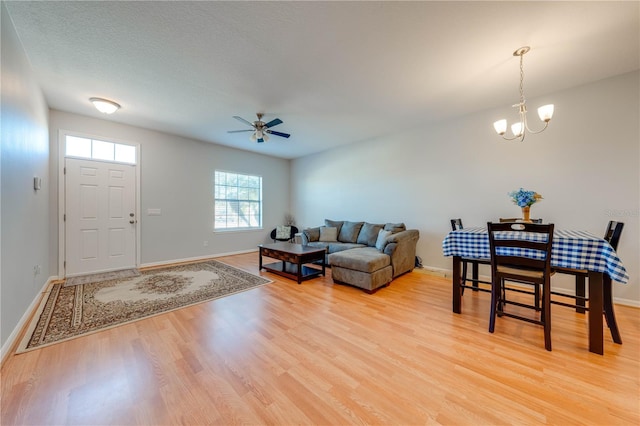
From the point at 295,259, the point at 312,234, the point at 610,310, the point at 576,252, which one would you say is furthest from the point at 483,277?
the point at 312,234

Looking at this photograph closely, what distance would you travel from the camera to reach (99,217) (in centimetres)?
411

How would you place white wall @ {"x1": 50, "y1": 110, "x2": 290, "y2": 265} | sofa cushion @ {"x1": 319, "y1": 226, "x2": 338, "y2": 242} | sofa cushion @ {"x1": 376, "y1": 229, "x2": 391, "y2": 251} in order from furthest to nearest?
sofa cushion @ {"x1": 319, "y1": 226, "x2": 338, "y2": 242}
white wall @ {"x1": 50, "y1": 110, "x2": 290, "y2": 265}
sofa cushion @ {"x1": 376, "y1": 229, "x2": 391, "y2": 251}

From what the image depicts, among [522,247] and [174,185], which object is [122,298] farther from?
[522,247]

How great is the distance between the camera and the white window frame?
5707 mm

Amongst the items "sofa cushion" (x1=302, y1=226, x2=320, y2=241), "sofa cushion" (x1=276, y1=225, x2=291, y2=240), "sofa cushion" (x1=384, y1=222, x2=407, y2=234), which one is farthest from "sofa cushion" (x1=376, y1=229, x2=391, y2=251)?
"sofa cushion" (x1=276, y1=225, x2=291, y2=240)

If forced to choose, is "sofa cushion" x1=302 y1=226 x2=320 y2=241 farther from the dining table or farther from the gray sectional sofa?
the dining table

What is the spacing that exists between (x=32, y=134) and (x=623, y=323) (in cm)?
654

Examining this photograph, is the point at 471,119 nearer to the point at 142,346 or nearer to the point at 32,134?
the point at 142,346

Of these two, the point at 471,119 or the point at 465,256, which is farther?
the point at 471,119

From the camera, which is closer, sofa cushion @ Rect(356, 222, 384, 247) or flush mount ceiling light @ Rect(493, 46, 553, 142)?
flush mount ceiling light @ Rect(493, 46, 553, 142)

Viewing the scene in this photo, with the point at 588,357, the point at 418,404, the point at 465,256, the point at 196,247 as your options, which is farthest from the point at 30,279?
the point at 588,357

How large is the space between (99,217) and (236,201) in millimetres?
2608

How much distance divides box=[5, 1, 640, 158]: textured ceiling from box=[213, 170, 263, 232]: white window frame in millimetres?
2206

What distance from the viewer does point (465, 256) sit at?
2.55 metres
